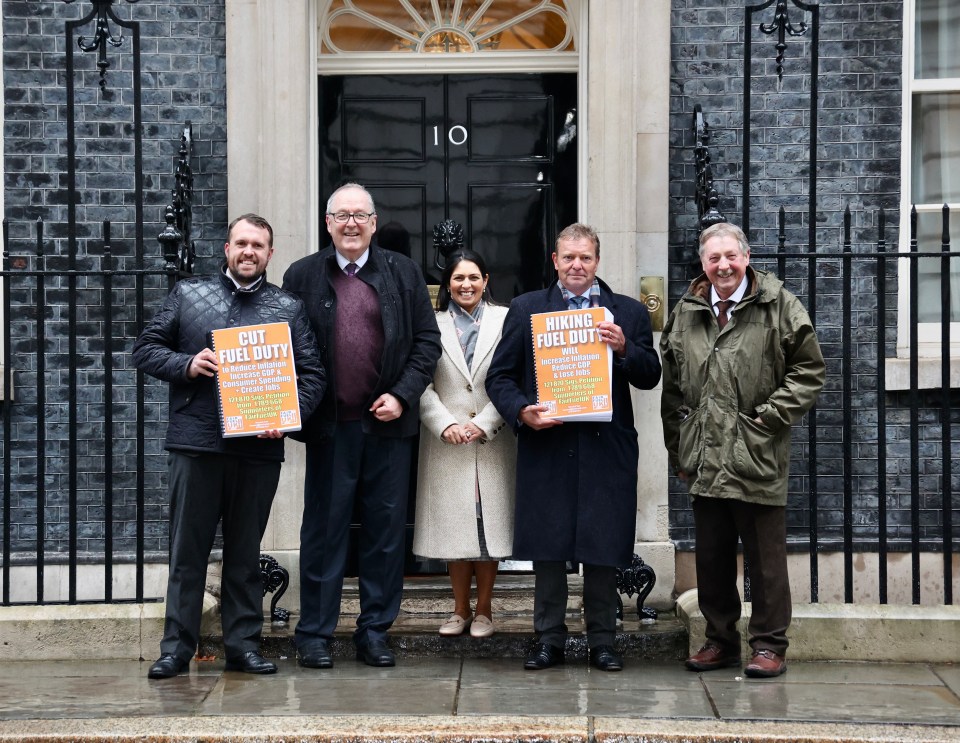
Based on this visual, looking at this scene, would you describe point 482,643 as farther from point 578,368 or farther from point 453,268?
point 453,268

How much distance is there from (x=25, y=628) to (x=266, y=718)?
73.7 inches

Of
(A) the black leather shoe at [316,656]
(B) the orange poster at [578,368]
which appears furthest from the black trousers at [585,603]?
(A) the black leather shoe at [316,656]

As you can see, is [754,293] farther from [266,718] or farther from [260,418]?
[266,718]

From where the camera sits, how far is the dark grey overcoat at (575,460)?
646 cm

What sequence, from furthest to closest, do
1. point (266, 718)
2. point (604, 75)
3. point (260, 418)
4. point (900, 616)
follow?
point (604, 75) → point (900, 616) → point (260, 418) → point (266, 718)

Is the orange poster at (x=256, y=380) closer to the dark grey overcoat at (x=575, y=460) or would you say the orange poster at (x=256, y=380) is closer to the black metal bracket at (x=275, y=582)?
the dark grey overcoat at (x=575, y=460)

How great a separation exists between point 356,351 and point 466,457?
780 mm

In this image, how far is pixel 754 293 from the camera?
6254 mm

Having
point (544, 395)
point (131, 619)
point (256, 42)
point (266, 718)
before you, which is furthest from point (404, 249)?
point (266, 718)

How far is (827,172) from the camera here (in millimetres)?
7840

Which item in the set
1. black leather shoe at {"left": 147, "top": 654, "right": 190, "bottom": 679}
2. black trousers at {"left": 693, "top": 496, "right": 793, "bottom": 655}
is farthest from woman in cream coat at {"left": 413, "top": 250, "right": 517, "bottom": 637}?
black leather shoe at {"left": 147, "top": 654, "right": 190, "bottom": 679}

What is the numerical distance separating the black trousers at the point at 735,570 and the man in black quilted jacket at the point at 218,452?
186 cm

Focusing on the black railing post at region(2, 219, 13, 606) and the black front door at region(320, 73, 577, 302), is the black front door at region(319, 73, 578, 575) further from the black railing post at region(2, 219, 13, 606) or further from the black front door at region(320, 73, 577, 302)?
the black railing post at region(2, 219, 13, 606)

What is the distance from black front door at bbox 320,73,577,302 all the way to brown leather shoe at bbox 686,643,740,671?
95.4 inches
